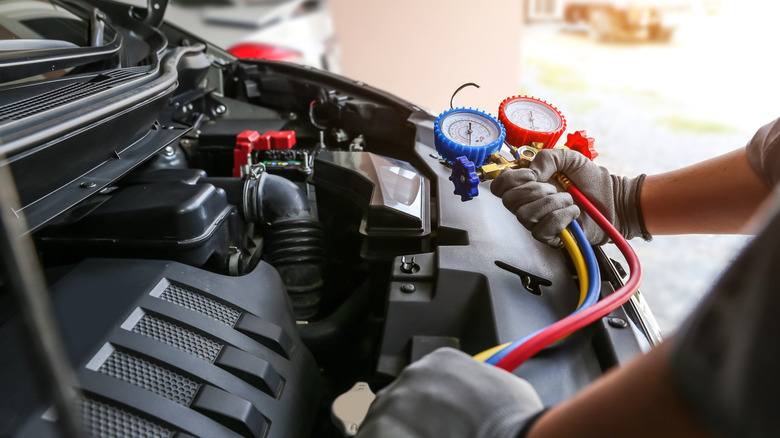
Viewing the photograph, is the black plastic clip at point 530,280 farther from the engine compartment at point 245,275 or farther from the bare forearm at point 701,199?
the bare forearm at point 701,199

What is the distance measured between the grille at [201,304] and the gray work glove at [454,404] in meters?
0.33

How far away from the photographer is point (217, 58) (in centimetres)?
145

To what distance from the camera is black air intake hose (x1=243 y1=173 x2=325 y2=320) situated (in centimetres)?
96

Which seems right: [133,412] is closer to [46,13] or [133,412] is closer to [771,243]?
[771,243]

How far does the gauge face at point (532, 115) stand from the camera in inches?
37.5

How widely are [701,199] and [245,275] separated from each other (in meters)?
0.80

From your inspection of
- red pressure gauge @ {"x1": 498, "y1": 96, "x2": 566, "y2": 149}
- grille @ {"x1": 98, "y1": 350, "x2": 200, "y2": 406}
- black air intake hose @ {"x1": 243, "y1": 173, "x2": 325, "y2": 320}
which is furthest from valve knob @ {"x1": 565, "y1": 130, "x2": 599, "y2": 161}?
grille @ {"x1": 98, "y1": 350, "x2": 200, "y2": 406}

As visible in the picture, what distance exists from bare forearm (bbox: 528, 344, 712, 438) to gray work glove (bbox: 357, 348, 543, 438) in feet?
0.26

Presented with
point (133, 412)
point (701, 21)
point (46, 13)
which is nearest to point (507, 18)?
point (701, 21)

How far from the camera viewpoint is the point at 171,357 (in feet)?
2.18

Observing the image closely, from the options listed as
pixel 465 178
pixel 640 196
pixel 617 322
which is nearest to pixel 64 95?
pixel 465 178

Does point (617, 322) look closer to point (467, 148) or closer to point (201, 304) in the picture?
point (467, 148)

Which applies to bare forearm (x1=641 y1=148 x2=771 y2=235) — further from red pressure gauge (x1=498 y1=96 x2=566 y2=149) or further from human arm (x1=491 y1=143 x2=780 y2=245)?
red pressure gauge (x1=498 y1=96 x2=566 y2=149)

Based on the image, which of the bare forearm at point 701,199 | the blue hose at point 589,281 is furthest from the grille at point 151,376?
the bare forearm at point 701,199
